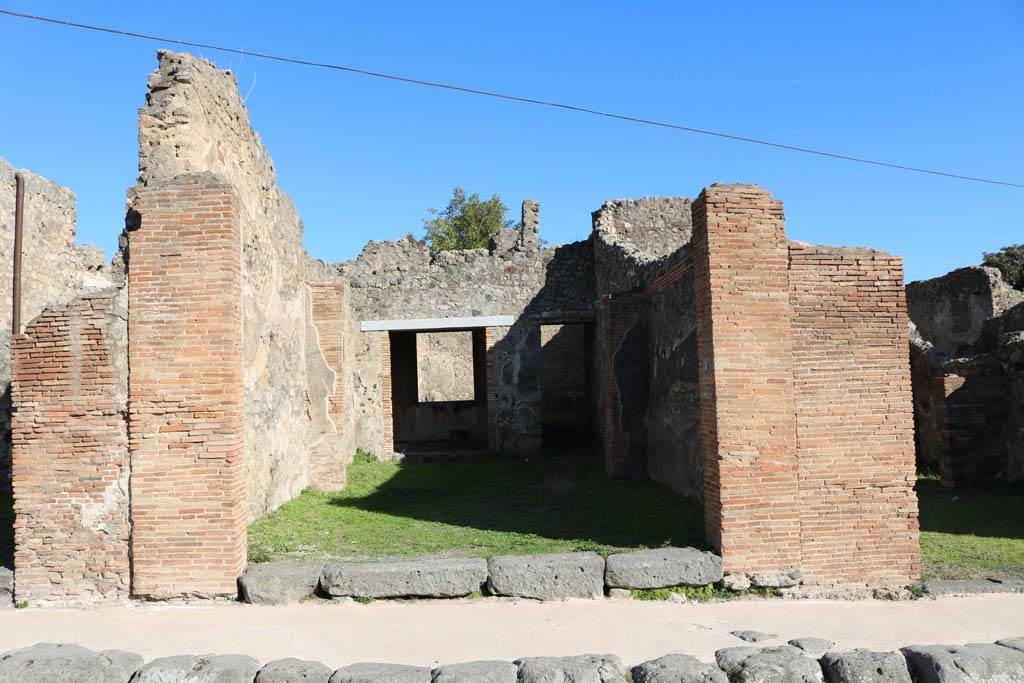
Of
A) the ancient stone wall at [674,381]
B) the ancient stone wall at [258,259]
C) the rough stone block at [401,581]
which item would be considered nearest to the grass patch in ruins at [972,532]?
the ancient stone wall at [674,381]

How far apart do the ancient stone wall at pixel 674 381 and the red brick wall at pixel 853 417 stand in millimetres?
1290

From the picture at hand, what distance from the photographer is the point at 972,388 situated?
875 cm

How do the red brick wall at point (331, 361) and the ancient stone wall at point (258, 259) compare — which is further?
the red brick wall at point (331, 361)

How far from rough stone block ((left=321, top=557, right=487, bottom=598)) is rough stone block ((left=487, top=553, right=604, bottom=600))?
0.47ft

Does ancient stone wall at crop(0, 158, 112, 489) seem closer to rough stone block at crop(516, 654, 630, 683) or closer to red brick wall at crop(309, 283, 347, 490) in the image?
red brick wall at crop(309, 283, 347, 490)

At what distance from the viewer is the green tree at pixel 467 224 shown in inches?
1106

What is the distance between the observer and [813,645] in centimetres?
412

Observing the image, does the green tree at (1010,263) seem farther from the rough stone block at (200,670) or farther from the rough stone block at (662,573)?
the rough stone block at (200,670)

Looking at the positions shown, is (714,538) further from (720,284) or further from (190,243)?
(190,243)

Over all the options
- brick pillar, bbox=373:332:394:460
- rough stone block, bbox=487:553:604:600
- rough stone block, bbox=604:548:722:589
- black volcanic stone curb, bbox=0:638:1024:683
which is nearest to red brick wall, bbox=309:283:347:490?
brick pillar, bbox=373:332:394:460

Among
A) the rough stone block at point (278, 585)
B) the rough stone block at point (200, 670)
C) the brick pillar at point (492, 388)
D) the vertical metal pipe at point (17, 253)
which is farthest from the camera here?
the vertical metal pipe at point (17, 253)

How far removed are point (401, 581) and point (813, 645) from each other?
2752 mm

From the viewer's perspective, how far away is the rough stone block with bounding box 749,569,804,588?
206 inches

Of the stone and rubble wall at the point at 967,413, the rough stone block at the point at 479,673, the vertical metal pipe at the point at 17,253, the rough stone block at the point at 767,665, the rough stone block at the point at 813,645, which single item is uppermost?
the vertical metal pipe at the point at 17,253
